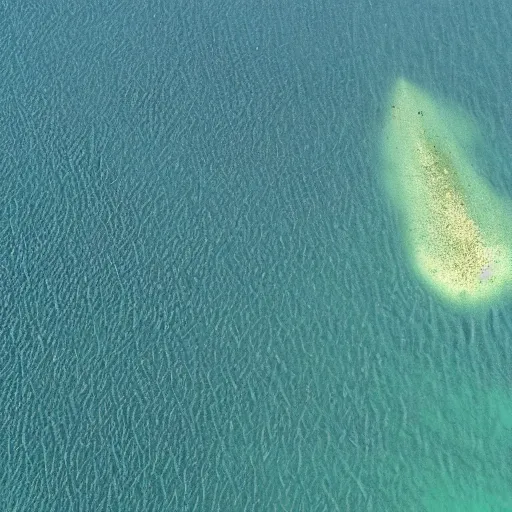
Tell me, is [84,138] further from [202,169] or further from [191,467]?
[191,467]

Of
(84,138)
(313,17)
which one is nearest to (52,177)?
(84,138)

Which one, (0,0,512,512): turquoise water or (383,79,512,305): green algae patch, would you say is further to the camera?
(383,79,512,305): green algae patch

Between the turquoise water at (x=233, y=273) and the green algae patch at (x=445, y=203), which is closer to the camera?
the turquoise water at (x=233, y=273)

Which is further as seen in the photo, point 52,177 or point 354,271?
Answer: point 52,177

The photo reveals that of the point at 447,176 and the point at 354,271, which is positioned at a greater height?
the point at 447,176

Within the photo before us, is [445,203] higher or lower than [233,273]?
higher
